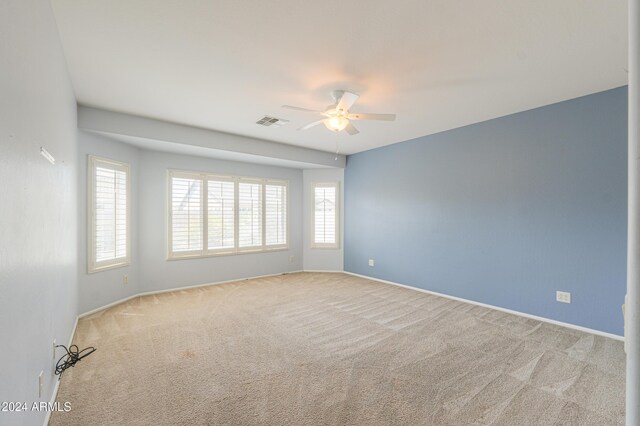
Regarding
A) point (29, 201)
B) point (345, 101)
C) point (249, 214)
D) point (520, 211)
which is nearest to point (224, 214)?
point (249, 214)

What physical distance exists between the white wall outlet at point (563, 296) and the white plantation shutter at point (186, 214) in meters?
5.53

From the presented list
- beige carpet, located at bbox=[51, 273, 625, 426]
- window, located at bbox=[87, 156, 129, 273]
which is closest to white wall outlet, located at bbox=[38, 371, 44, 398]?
beige carpet, located at bbox=[51, 273, 625, 426]

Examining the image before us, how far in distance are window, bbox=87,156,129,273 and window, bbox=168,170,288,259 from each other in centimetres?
71

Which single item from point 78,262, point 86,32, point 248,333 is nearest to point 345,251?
point 248,333

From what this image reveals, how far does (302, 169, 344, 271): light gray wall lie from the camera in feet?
21.7

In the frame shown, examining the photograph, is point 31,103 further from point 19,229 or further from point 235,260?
point 235,260

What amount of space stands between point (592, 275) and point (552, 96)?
7.10 ft

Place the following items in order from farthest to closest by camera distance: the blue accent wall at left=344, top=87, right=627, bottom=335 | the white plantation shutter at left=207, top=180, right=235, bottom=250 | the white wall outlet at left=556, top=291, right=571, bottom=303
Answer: the white plantation shutter at left=207, top=180, right=235, bottom=250 → the white wall outlet at left=556, top=291, right=571, bottom=303 → the blue accent wall at left=344, top=87, right=627, bottom=335

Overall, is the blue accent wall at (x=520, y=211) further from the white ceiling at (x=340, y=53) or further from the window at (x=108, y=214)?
the window at (x=108, y=214)

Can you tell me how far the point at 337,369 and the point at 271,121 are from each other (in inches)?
131

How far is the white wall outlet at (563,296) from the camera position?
349cm

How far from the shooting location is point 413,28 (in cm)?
216

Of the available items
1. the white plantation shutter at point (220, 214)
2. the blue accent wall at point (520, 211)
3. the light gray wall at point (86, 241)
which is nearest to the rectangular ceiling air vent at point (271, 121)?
the white plantation shutter at point (220, 214)

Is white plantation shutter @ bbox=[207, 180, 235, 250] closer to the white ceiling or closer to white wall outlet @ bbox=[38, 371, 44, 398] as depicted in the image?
the white ceiling
